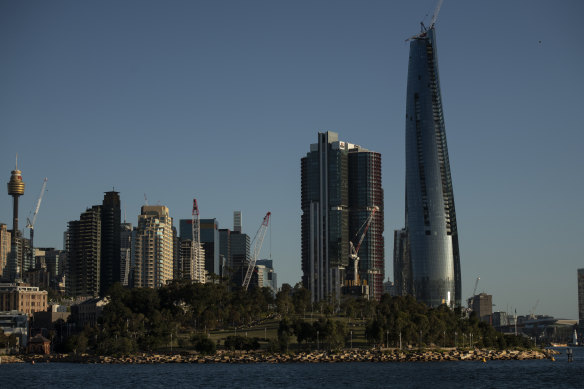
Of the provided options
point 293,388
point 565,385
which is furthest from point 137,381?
point 565,385

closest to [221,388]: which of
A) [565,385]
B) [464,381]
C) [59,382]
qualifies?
[59,382]

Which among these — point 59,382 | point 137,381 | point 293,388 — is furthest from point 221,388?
point 59,382

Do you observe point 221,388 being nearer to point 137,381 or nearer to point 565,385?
point 137,381

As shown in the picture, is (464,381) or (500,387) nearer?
(500,387)

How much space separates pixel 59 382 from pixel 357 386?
63.5 m

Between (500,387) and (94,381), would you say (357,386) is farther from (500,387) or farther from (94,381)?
(94,381)

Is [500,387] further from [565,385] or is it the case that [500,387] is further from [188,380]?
[188,380]

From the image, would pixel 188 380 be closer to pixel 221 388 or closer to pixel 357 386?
pixel 221 388

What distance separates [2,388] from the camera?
7269 inches

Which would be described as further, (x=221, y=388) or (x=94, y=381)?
(x=94, y=381)

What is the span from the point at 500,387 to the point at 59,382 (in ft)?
300

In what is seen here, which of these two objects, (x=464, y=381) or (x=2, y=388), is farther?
(x=464, y=381)

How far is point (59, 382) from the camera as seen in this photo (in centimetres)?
19638

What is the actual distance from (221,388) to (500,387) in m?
55.4
